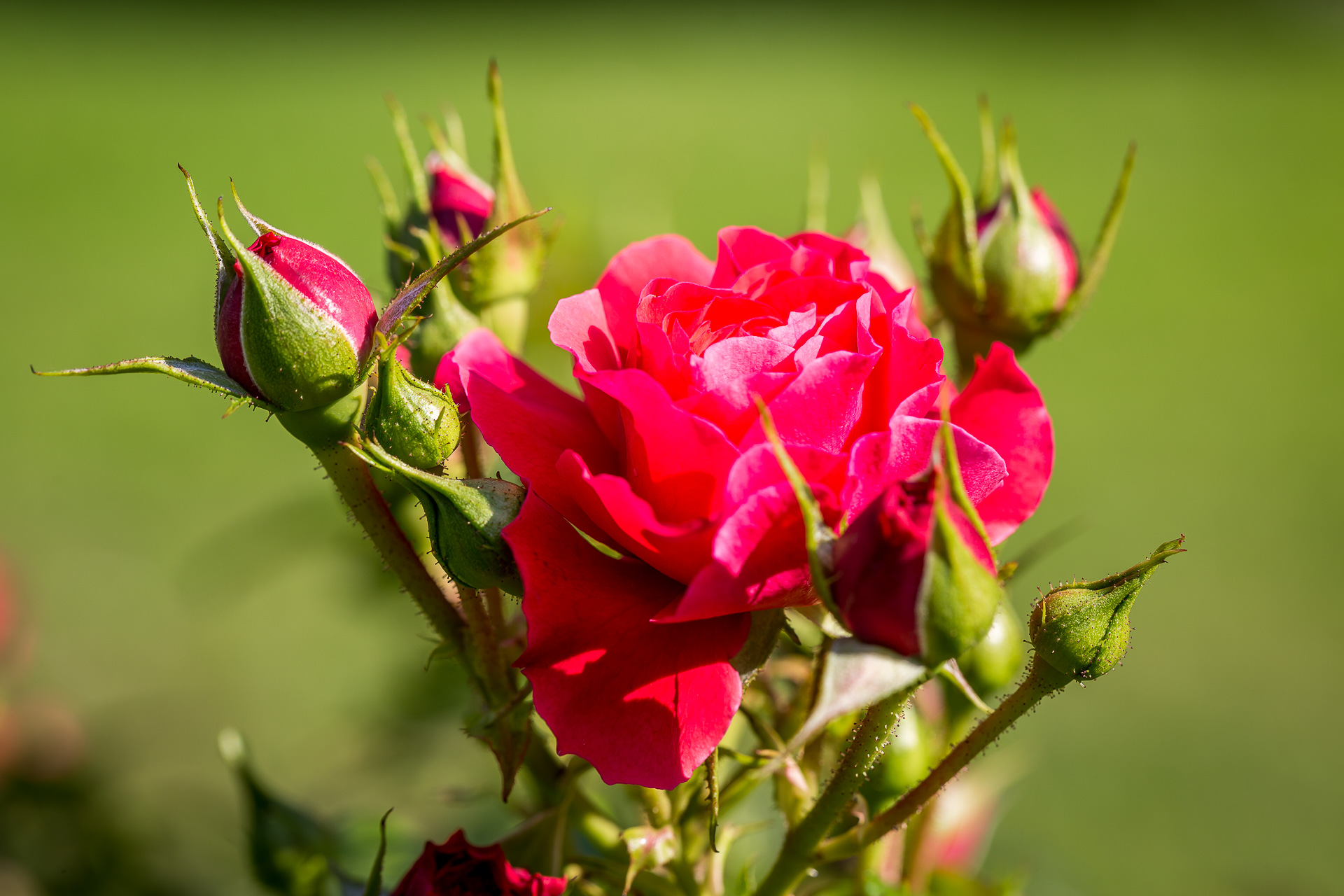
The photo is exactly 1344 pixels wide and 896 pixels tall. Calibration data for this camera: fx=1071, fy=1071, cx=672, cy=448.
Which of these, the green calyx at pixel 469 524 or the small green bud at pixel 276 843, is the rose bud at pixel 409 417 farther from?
the small green bud at pixel 276 843

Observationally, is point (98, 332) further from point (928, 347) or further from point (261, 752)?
point (928, 347)

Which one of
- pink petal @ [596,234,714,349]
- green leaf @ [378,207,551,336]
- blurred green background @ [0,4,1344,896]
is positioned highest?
green leaf @ [378,207,551,336]

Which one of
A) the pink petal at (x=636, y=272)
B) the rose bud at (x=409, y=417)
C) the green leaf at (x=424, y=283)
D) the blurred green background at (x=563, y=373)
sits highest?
the green leaf at (x=424, y=283)

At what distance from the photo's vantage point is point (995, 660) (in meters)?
0.39

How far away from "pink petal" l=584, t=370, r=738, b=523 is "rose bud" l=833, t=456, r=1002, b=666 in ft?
0.15

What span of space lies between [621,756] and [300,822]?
0.25 meters

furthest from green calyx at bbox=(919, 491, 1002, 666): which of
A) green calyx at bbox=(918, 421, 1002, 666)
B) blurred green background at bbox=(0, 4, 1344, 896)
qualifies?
blurred green background at bbox=(0, 4, 1344, 896)

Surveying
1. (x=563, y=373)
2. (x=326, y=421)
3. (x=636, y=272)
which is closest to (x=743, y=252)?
(x=636, y=272)

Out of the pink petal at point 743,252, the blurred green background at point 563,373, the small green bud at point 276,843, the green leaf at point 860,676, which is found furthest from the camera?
the blurred green background at point 563,373

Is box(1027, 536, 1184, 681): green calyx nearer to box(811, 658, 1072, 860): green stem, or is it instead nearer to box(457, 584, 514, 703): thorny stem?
box(811, 658, 1072, 860): green stem

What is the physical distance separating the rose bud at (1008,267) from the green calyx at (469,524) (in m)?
0.23

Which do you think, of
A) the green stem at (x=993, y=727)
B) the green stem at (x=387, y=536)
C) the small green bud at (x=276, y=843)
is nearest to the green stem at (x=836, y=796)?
the green stem at (x=993, y=727)

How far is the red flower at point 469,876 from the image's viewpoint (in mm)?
300

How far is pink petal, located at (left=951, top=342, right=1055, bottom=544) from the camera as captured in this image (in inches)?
12.1
